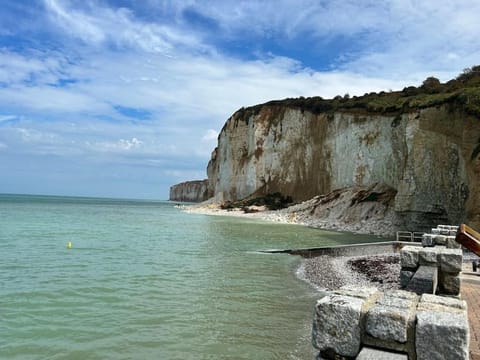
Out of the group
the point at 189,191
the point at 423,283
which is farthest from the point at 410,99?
the point at 189,191

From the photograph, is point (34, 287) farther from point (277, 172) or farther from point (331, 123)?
point (277, 172)

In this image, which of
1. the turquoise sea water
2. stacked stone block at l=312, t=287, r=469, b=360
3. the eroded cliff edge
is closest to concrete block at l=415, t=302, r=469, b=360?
stacked stone block at l=312, t=287, r=469, b=360

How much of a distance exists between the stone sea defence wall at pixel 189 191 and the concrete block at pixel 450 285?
132548 mm

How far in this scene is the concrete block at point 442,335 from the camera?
3.10m

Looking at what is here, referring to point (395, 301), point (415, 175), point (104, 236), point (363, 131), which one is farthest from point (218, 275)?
point (363, 131)

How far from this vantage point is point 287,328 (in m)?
8.53

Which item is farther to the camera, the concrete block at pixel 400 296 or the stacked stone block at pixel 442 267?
the stacked stone block at pixel 442 267

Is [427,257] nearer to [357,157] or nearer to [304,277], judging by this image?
[304,277]

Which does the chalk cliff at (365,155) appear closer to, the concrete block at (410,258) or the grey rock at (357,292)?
the concrete block at (410,258)

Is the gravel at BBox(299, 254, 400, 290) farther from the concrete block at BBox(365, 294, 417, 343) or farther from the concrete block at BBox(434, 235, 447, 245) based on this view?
the concrete block at BBox(365, 294, 417, 343)

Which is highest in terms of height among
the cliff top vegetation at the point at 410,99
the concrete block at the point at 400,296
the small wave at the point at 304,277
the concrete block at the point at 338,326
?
the cliff top vegetation at the point at 410,99

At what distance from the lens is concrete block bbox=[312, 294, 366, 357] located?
3.55 metres

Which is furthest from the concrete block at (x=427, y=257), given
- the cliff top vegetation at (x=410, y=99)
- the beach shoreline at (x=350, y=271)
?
the cliff top vegetation at (x=410, y=99)

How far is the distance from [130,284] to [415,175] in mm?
23866
